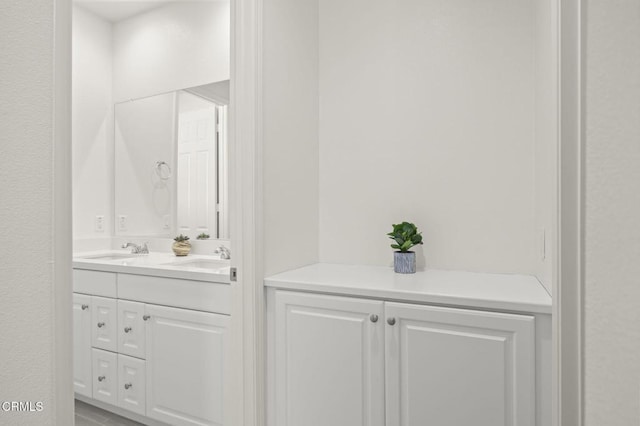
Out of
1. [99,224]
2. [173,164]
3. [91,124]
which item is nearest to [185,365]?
[173,164]

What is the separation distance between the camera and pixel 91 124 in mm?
3029

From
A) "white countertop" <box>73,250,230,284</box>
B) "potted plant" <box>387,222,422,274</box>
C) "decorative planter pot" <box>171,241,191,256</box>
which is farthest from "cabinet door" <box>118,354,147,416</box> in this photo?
"potted plant" <box>387,222,422,274</box>

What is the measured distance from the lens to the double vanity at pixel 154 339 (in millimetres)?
1887

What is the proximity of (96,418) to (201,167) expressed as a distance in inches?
62.8

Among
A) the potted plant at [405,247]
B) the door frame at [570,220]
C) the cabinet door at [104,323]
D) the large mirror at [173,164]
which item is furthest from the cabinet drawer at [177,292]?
the door frame at [570,220]

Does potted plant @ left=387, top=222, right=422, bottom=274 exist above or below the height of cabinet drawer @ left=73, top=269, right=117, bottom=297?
above

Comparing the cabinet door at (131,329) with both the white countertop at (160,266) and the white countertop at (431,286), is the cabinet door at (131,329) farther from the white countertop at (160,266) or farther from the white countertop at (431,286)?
the white countertop at (431,286)

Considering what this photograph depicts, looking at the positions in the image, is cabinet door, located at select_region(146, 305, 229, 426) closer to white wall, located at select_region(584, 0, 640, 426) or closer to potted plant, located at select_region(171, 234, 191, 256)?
potted plant, located at select_region(171, 234, 191, 256)

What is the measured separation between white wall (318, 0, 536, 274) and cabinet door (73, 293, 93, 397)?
1.43 m

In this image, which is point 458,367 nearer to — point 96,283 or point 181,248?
point 181,248

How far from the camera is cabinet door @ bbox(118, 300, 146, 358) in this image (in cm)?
212

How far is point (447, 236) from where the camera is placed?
1.97 metres

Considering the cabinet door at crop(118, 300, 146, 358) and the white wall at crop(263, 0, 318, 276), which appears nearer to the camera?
the white wall at crop(263, 0, 318, 276)
